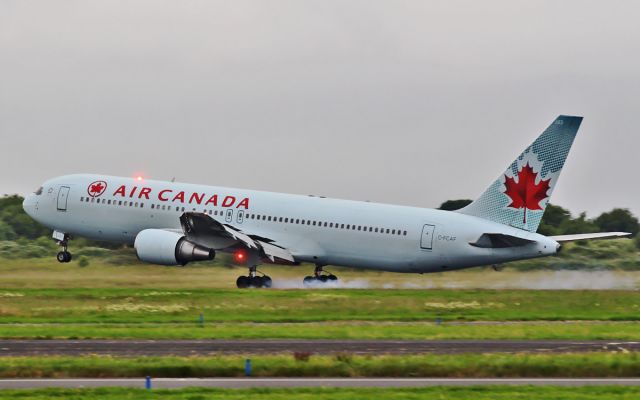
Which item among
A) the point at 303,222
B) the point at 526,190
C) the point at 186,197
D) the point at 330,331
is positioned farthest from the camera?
the point at 186,197

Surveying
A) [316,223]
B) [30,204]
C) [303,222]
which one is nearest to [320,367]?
[316,223]

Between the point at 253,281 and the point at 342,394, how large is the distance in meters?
33.5

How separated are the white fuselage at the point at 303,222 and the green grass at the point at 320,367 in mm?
24173

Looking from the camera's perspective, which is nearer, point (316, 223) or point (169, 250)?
point (169, 250)

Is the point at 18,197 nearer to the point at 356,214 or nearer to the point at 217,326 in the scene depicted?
the point at 356,214

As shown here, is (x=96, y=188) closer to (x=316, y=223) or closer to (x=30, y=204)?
(x=30, y=204)

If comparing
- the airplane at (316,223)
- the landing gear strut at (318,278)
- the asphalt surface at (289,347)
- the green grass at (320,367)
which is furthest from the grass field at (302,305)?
the green grass at (320,367)

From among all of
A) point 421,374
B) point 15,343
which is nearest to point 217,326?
point 15,343

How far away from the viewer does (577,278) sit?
61844 millimetres

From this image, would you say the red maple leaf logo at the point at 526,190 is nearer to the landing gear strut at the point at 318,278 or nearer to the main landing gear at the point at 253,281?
the landing gear strut at the point at 318,278

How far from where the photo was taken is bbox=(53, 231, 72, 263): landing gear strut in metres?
65.7

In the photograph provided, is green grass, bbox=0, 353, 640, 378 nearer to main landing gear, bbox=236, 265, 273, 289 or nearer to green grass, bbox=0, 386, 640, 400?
green grass, bbox=0, 386, 640, 400

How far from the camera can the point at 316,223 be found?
59031 mm

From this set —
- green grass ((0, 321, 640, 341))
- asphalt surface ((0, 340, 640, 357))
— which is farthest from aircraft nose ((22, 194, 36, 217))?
asphalt surface ((0, 340, 640, 357))
